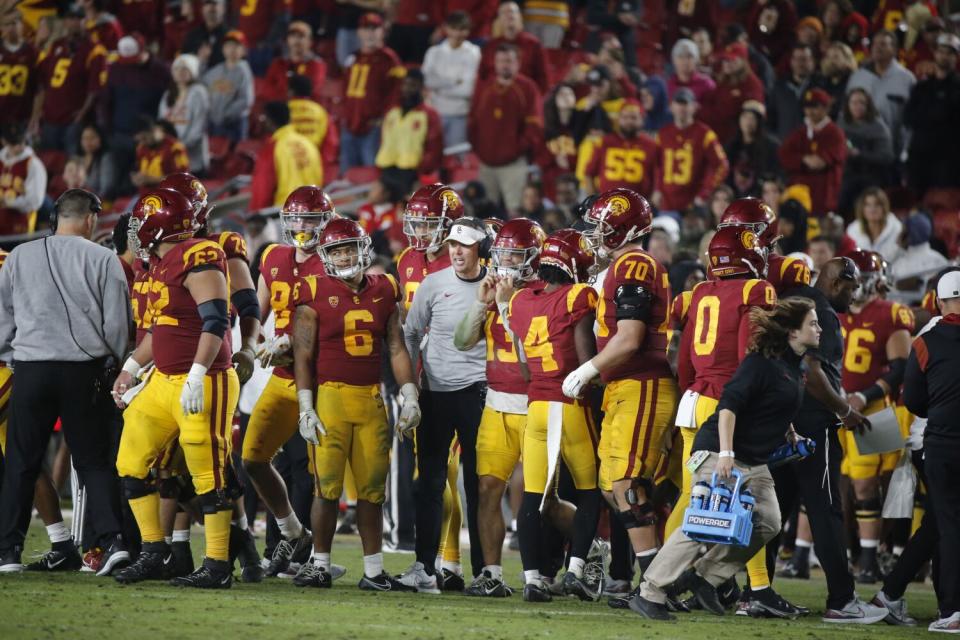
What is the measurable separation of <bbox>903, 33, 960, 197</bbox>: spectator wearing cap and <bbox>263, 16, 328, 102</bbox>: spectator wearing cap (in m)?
6.53

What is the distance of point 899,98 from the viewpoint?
14328mm

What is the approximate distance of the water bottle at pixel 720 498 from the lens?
6.53m

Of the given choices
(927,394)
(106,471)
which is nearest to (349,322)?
(106,471)

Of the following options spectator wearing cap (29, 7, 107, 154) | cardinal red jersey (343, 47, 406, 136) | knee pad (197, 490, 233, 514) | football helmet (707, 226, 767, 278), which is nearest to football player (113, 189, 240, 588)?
knee pad (197, 490, 233, 514)

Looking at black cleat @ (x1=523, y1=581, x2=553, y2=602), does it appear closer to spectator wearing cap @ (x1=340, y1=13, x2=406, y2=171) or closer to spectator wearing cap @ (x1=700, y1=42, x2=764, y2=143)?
spectator wearing cap @ (x1=700, y1=42, x2=764, y2=143)

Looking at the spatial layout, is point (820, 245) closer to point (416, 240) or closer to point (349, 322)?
point (416, 240)

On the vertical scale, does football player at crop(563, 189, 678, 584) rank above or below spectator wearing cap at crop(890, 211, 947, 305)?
below

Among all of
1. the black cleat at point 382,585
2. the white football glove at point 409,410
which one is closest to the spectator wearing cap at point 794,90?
the white football glove at point 409,410

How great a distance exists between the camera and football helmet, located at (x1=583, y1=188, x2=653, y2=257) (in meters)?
7.53

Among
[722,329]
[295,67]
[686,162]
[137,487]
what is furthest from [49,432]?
[295,67]

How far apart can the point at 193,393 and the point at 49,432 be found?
1.08 m

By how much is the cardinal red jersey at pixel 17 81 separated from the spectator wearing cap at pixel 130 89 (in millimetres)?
898

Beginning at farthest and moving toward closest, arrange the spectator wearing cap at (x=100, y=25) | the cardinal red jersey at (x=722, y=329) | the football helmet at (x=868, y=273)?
the spectator wearing cap at (x=100, y=25), the football helmet at (x=868, y=273), the cardinal red jersey at (x=722, y=329)

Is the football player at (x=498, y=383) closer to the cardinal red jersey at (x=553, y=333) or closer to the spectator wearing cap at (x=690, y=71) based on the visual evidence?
the cardinal red jersey at (x=553, y=333)
